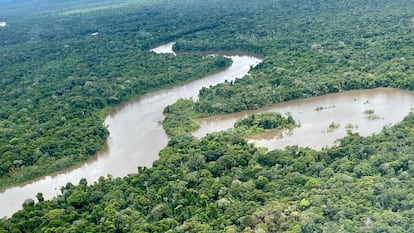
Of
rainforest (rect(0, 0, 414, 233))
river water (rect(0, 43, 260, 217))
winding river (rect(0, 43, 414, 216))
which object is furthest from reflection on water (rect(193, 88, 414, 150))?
river water (rect(0, 43, 260, 217))

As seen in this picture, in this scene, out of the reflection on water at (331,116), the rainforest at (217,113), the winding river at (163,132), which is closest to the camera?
the rainforest at (217,113)

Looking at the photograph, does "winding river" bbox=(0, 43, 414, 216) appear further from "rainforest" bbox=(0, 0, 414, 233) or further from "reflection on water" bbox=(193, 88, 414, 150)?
"rainforest" bbox=(0, 0, 414, 233)

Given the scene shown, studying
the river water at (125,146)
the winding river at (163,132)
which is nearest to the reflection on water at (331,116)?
the winding river at (163,132)

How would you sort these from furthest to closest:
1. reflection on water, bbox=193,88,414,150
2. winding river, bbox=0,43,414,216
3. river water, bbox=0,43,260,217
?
reflection on water, bbox=193,88,414,150
winding river, bbox=0,43,414,216
river water, bbox=0,43,260,217

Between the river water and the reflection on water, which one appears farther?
the reflection on water

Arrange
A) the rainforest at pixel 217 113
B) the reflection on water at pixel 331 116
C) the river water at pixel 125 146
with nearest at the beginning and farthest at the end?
the rainforest at pixel 217 113
the river water at pixel 125 146
the reflection on water at pixel 331 116

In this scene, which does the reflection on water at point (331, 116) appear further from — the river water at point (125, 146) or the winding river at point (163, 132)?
the river water at point (125, 146)

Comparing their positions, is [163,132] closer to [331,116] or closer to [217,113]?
[217,113]
